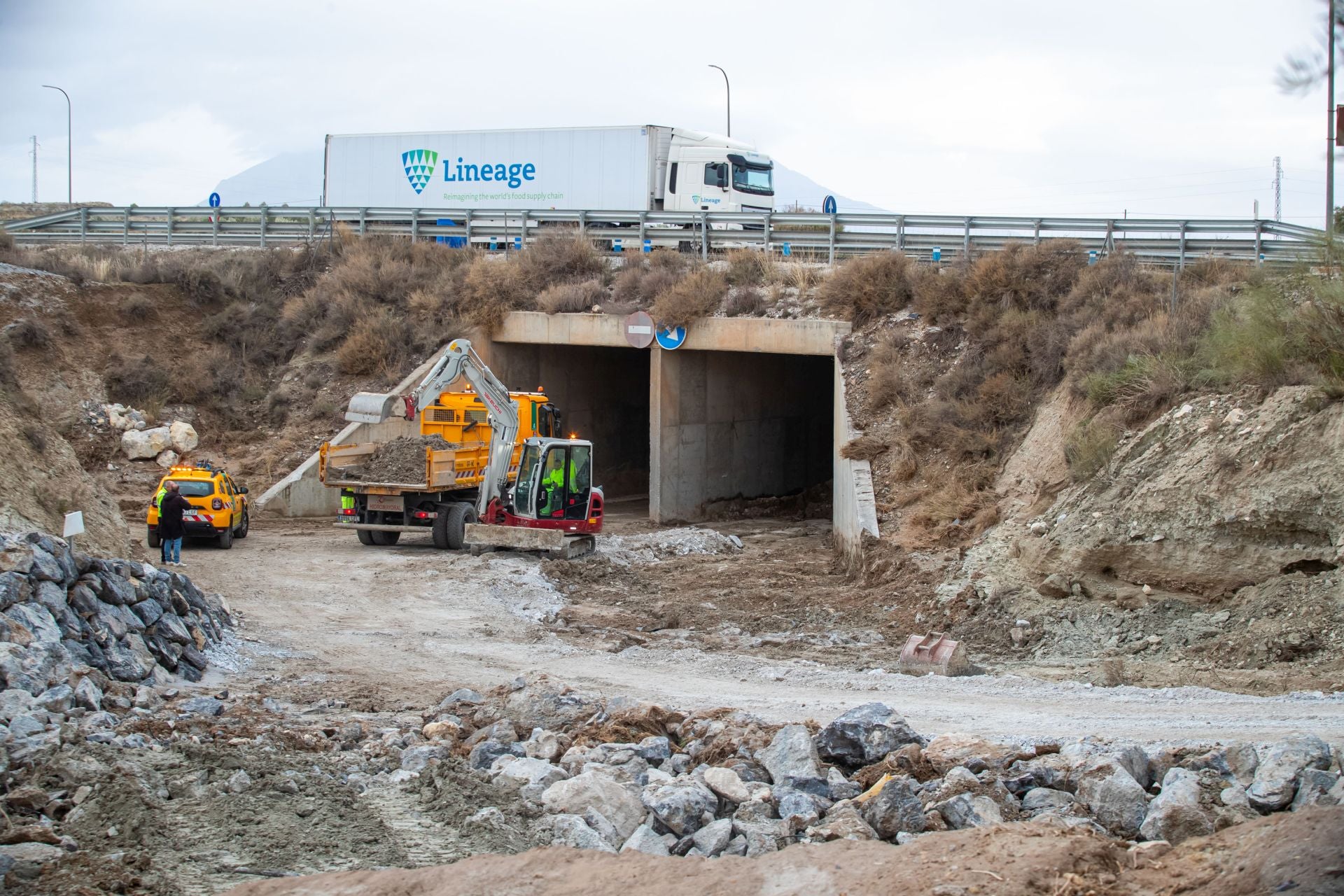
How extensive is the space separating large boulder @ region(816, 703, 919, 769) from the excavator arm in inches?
466

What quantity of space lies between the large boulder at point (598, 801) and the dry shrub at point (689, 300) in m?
19.4

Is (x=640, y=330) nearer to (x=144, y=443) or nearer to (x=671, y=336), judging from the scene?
(x=671, y=336)

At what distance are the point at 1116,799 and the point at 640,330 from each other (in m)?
20.8

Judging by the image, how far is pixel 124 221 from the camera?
121 ft

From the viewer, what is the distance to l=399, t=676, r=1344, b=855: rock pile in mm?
7578

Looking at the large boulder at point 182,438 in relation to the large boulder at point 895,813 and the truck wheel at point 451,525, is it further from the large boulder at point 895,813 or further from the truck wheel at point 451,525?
the large boulder at point 895,813

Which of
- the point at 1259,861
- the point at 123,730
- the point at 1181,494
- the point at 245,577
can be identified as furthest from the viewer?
the point at 245,577

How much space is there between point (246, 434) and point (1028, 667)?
65.3 ft

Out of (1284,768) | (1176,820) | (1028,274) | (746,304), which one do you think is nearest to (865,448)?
(1028,274)

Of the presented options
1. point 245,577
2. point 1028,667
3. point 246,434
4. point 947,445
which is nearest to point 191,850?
point 1028,667

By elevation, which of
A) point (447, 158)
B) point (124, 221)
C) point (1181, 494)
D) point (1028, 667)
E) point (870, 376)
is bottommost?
point (1028, 667)

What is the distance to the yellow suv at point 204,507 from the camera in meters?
20.6

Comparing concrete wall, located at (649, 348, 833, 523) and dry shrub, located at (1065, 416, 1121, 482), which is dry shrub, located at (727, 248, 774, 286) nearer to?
concrete wall, located at (649, 348, 833, 523)

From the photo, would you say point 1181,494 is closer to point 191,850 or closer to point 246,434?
point 191,850
